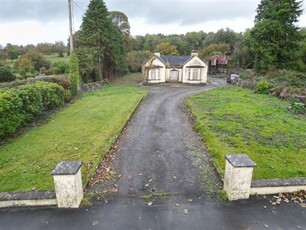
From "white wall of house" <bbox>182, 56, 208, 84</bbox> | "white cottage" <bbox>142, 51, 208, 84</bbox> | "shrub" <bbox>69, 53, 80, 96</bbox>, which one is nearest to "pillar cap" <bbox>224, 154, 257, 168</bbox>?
"shrub" <bbox>69, 53, 80, 96</bbox>

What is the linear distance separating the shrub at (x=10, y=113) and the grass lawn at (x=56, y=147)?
0.62 meters

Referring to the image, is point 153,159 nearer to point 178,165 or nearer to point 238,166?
point 178,165

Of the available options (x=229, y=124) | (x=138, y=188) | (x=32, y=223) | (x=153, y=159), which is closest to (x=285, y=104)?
(x=229, y=124)

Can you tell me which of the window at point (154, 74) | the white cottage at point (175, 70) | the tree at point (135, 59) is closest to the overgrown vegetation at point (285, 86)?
the white cottage at point (175, 70)

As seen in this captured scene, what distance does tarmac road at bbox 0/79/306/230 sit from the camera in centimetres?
530

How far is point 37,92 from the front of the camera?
13.9m

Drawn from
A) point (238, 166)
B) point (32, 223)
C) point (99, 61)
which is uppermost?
point (99, 61)

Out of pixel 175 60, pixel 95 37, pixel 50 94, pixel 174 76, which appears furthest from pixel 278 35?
pixel 50 94

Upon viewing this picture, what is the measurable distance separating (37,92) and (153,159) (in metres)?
9.13

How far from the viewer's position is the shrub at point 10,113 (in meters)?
10.3

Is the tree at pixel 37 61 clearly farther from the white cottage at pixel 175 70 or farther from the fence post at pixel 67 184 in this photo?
the fence post at pixel 67 184

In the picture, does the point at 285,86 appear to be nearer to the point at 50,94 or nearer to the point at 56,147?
the point at 50,94

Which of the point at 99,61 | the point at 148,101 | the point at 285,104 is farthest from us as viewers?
the point at 99,61

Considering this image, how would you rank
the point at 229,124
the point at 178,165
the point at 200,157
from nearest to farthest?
the point at 178,165 < the point at 200,157 < the point at 229,124
